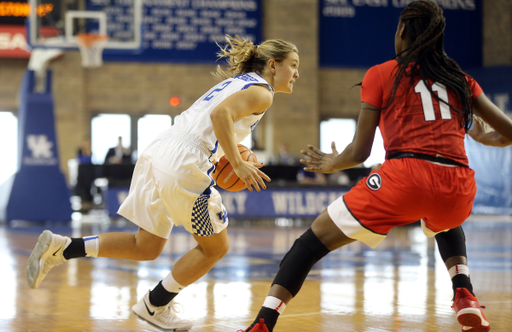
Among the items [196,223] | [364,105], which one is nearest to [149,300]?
[196,223]

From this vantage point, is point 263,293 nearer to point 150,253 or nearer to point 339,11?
point 150,253

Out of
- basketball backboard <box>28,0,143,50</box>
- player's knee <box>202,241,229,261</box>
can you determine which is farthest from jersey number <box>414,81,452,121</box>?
basketball backboard <box>28,0,143,50</box>

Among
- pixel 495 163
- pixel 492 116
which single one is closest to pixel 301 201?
pixel 495 163

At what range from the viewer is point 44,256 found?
124 inches

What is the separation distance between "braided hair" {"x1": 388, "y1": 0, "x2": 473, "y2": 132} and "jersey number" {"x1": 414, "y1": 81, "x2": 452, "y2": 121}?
16 mm

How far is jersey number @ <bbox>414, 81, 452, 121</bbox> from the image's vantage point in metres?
2.62

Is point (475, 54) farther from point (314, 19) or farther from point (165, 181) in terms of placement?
point (165, 181)

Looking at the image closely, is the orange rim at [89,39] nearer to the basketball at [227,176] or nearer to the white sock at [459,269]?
the basketball at [227,176]

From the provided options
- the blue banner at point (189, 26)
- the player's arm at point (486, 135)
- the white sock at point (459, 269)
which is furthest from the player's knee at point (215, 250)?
the blue banner at point (189, 26)

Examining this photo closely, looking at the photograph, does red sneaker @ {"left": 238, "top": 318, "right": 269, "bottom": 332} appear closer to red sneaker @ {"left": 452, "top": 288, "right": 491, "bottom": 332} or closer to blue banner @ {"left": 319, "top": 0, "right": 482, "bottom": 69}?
red sneaker @ {"left": 452, "top": 288, "right": 491, "bottom": 332}

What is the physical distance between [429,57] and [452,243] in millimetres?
993

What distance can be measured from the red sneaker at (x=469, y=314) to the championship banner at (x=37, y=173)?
9933mm

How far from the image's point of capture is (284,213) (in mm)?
12117

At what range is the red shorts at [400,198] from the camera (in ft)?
8.38
